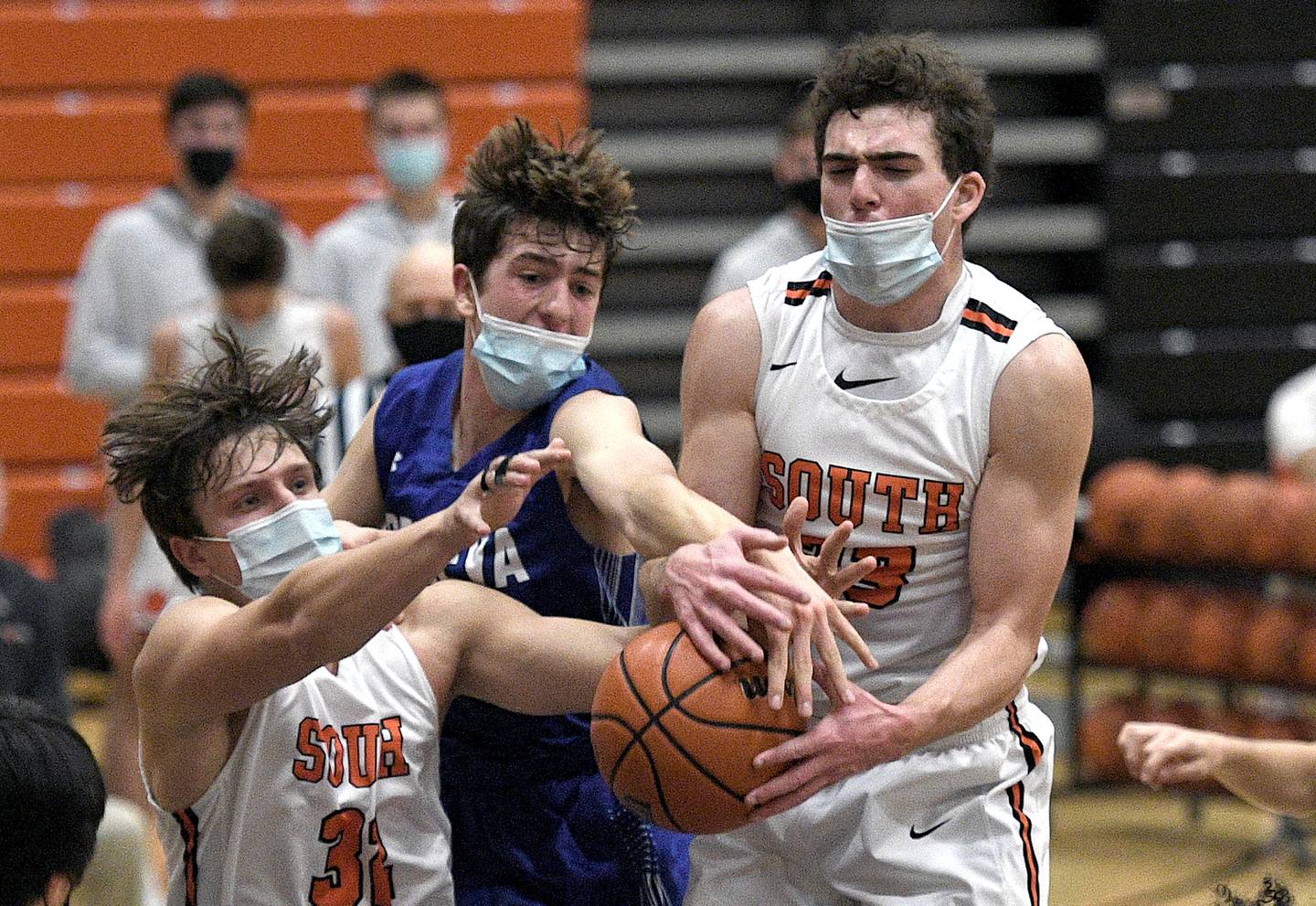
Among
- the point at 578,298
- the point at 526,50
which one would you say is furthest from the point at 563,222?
the point at 526,50

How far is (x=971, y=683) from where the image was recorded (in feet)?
10.1

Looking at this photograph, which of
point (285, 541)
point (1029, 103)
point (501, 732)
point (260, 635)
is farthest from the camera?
point (1029, 103)

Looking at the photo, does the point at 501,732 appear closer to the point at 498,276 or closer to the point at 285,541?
the point at 285,541

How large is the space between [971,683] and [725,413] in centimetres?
64

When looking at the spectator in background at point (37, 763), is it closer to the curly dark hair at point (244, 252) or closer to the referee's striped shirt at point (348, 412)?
the referee's striped shirt at point (348, 412)

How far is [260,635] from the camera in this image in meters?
2.95

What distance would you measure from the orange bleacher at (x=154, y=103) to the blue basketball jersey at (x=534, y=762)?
6.00 meters

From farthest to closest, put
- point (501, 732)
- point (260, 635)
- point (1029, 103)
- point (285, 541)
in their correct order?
point (1029, 103), point (501, 732), point (285, 541), point (260, 635)

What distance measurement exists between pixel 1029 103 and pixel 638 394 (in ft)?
8.62

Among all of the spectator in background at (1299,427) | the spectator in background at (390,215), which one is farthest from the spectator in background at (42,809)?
the spectator in background at (1299,427)

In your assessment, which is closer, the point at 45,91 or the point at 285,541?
the point at 285,541

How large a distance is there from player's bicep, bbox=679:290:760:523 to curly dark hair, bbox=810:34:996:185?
13.7 inches

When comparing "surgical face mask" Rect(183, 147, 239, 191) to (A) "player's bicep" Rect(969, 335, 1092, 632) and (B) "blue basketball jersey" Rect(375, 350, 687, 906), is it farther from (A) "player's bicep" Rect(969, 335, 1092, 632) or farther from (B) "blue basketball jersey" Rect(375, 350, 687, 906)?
(A) "player's bicep" Rect(969, 335, 1092, 632)

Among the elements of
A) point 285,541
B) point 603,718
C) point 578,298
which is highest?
point 578,298
